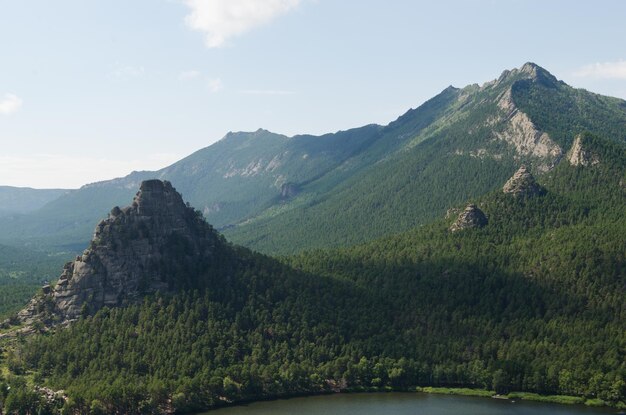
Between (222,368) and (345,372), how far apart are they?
1312 inches

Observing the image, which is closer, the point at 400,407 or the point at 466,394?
the point at 400,407

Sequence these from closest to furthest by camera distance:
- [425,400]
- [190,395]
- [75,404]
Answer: [75,404]
[190,395]
[425,400]

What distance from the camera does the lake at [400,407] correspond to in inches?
6732

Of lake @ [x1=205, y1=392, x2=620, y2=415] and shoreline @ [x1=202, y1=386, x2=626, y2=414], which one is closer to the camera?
lake @ [x1=205, y1=392, x2=620, y2=415]

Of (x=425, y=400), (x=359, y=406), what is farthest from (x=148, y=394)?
(x=425, y=400)

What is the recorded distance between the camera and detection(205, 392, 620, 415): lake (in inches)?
6732

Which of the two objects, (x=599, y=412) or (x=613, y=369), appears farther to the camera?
(x=613, y=369)

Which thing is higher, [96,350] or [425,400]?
[96,350]

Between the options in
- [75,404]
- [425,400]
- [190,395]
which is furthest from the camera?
[425,400]

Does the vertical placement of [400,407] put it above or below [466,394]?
above

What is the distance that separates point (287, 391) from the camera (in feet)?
625

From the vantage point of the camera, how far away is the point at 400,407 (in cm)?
17712

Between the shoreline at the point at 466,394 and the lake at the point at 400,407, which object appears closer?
the lake at the point at 400,407

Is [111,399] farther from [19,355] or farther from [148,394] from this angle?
[19,355]
